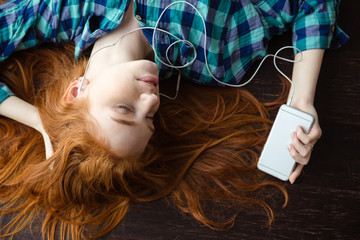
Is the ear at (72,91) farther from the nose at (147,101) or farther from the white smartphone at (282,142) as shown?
the white smartphone at (282,142)

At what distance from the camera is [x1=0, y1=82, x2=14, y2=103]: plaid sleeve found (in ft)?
3.09

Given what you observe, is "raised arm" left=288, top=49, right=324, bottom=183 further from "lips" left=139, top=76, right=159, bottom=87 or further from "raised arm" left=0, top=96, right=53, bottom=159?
"raised arm" left=0, top=96, right=53, bottom=159

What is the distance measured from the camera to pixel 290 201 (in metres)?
0.98

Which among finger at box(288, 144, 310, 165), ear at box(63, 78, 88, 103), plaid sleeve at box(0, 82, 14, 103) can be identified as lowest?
finger at box(288, 144, 310, 165)

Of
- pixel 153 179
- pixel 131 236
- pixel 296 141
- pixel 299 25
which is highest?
pixel 299 25

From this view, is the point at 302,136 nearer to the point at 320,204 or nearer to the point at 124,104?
the point at 320,204

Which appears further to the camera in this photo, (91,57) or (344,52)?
(344,52)

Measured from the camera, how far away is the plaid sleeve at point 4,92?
94 centimetres

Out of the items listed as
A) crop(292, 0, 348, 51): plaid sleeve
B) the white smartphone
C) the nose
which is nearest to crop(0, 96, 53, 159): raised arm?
the nose

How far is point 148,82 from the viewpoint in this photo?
83cm

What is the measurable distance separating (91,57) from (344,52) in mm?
768

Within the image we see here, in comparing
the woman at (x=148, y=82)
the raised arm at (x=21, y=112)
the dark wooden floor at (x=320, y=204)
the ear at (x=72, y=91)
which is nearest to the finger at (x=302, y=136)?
the woman at (x=148, y=82)

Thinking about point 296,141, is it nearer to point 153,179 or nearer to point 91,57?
point 153,179

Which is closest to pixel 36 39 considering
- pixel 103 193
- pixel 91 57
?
pixel 91 57
